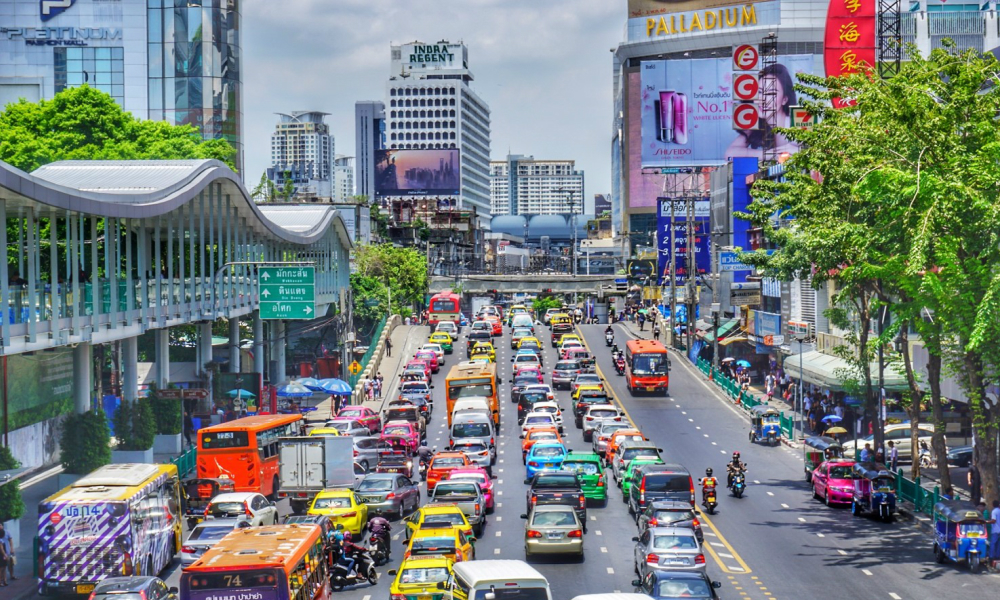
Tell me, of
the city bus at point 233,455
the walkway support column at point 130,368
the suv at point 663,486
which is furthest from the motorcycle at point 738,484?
the walkway support column at point 130,368

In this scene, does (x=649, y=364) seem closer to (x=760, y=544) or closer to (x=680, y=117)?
(x=760, y=544)

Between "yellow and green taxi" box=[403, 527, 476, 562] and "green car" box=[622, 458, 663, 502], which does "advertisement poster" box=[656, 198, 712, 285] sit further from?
"yellow and green taxi" box=[403, 527, 476, 562]

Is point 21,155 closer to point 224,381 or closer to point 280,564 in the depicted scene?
point 224,381

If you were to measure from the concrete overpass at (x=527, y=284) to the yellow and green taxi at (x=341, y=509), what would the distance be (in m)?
110

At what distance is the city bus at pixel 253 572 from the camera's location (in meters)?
19.7

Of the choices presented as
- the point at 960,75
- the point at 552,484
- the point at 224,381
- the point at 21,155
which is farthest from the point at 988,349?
the point at 21,155

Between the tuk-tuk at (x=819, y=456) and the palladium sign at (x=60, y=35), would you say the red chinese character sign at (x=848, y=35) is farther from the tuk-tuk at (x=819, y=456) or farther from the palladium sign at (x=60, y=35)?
the palladium sign at (x=60, y=35)

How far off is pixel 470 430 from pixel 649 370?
73.9ft

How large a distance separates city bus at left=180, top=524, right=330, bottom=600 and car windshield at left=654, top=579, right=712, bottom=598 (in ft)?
20.6

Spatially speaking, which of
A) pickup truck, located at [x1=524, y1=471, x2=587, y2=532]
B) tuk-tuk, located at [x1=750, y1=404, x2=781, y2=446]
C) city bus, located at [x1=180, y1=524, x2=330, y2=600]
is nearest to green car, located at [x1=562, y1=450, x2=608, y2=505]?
pickup truck, located at [x1=524, y1=471, x2=587, y2=532]

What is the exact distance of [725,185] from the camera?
89.7 meters

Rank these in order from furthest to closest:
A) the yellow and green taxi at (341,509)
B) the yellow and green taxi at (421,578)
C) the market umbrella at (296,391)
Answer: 1. the market umbrella at (296,391)
2. the yellow and green taxi at (341,509)
3. the yellow and green taxi at (421,578)

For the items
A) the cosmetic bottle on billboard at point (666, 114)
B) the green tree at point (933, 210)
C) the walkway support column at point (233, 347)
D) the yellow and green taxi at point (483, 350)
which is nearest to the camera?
the green tree at point (933, 210)

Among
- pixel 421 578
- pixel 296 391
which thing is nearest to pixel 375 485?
pixel 421 578
